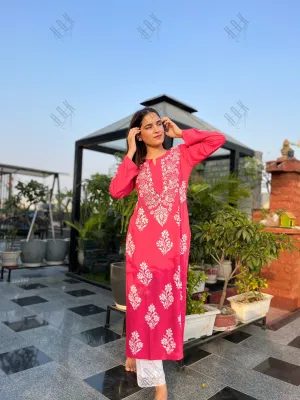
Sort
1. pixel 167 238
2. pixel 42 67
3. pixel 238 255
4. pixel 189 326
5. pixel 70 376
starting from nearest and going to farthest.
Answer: pixel 167 238 → pixel 70 376 → pixel 189 326 → pixel 238 255 → pixel 42 67

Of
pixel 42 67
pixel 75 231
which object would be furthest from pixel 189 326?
pixel 42 67

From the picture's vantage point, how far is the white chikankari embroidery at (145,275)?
4.52ft

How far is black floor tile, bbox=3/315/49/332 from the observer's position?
91.4 inches

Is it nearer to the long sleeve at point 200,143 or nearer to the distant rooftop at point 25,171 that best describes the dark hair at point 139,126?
the long sleeve at point 200,143

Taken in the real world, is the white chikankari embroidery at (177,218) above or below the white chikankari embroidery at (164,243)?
above

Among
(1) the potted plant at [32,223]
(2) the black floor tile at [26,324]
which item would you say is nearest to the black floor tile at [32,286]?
(1) the potted plant at [32,223]

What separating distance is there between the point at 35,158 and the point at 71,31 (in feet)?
14.8

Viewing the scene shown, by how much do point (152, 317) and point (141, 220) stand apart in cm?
44

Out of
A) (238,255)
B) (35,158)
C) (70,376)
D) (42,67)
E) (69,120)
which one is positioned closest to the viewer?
(70,376)

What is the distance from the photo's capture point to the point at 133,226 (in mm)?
1450

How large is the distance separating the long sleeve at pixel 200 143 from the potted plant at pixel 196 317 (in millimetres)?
928

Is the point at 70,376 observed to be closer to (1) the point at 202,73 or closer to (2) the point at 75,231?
(2) the point at 75,231
